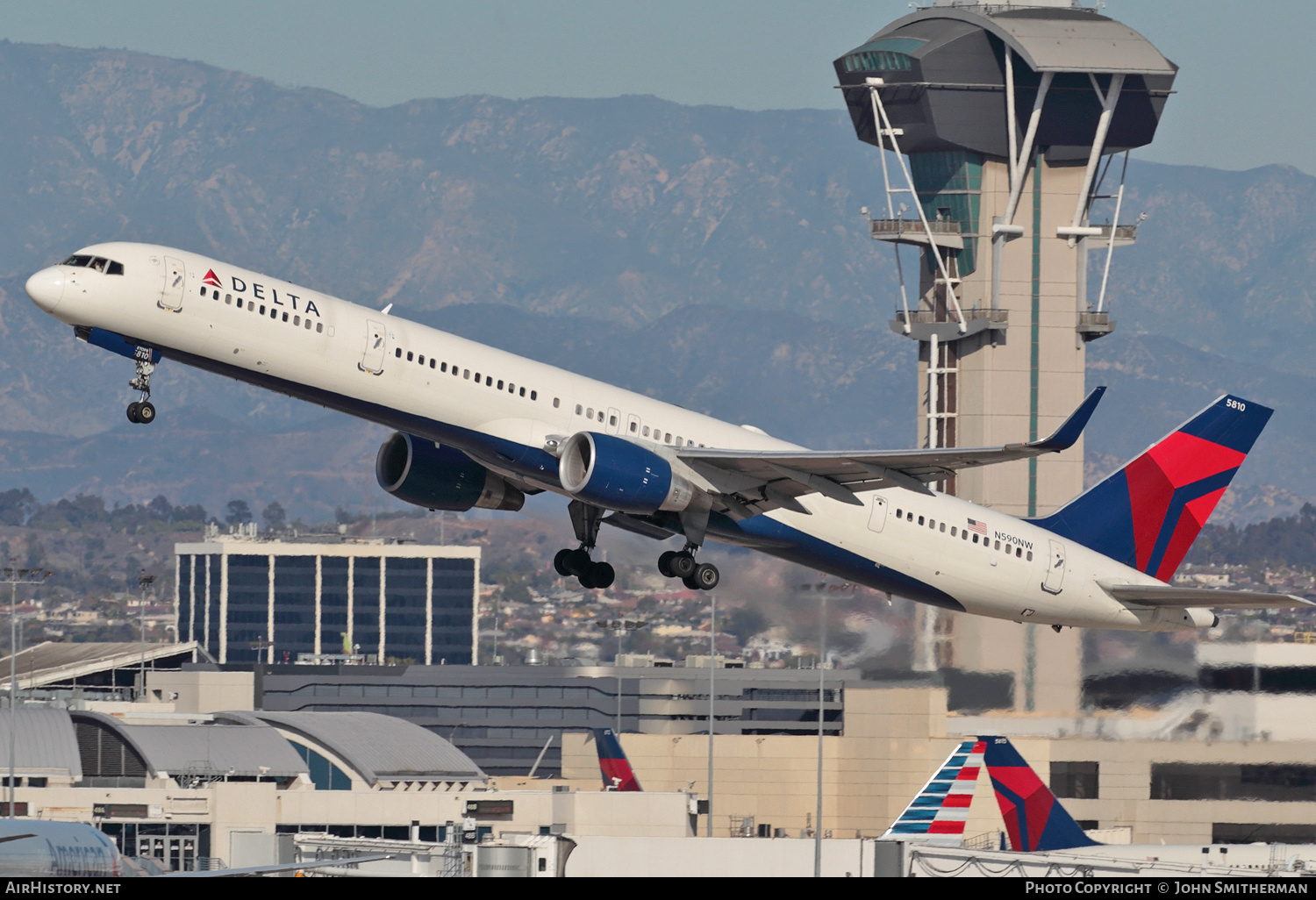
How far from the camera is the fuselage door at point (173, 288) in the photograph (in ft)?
128

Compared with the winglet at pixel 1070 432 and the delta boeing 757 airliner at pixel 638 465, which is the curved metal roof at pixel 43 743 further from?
the winglet at pixel 1070 432

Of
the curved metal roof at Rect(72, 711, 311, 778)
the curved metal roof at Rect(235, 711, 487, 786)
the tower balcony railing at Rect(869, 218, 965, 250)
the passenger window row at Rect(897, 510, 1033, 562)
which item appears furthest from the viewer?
the tower balcony railing at Rect(869, 218, 965, 250)

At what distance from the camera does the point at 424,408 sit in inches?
1613

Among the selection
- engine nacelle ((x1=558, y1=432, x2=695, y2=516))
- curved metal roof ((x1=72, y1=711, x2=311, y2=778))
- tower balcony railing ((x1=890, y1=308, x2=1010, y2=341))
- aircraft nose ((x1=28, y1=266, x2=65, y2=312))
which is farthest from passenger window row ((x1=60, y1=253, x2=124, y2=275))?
tower balcony railing ((x1=890, y1=308, x2=1010, y2=341))

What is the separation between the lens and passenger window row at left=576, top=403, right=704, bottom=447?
42.7 m

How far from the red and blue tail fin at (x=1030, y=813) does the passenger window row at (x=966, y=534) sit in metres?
5.11

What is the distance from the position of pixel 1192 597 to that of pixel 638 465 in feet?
45.4

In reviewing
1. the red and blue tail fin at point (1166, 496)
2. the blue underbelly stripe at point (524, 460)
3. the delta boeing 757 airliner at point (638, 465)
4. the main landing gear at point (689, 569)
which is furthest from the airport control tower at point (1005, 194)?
the main landing gear at point (689, 569)

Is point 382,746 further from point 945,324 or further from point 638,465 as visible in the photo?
point 945,324

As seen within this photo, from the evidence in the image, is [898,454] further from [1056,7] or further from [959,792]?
[1056,7]

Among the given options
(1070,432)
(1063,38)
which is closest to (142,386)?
(1070,432)

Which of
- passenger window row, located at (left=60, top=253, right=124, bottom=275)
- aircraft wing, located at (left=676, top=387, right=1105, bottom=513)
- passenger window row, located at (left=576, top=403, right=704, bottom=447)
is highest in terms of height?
passenger window row, located at (left=60, top=253, right=124, bottom=275)

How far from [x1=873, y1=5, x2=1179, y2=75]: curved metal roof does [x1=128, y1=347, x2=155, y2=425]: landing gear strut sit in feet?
314

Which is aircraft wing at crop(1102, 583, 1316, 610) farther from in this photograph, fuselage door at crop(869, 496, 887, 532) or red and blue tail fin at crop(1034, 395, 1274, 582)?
fuselage door at crop(869, 496, 887, 532)
